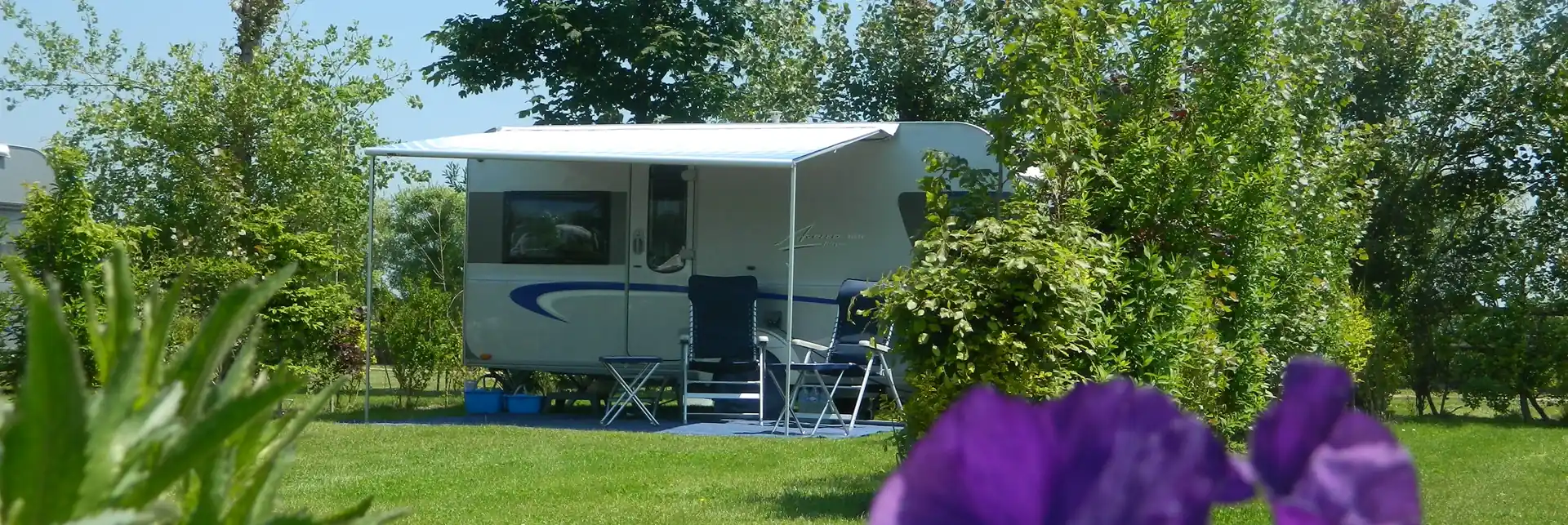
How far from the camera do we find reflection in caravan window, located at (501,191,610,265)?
35.0 ft

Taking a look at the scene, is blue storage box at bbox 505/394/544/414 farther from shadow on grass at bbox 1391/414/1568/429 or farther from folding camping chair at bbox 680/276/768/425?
shadow on grass at bbox 1391/414/1568/429

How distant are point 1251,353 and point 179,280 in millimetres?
6701

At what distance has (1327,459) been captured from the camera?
0.38 metres

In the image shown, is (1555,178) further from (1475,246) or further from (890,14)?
(890,14)

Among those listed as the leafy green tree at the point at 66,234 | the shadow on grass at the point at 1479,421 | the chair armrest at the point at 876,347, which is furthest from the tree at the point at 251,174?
the shadow on grass at the point at 1479,421

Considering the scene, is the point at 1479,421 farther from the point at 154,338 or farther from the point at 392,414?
the point at 154,338

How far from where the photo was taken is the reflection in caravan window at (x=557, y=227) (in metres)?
10.7

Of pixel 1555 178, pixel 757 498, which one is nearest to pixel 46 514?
pixel 757 498

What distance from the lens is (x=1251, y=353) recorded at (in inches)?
272

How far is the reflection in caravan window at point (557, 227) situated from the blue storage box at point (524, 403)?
112 cm

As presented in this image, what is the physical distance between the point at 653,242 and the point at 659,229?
0.10m

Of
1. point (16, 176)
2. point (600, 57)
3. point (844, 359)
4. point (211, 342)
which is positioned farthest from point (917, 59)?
point (211, 342)

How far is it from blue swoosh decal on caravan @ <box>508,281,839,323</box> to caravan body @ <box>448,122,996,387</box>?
1 cm

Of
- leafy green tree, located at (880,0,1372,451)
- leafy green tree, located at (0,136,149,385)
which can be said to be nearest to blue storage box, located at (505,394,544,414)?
leafy green tree, located at (0,136,149,385)
